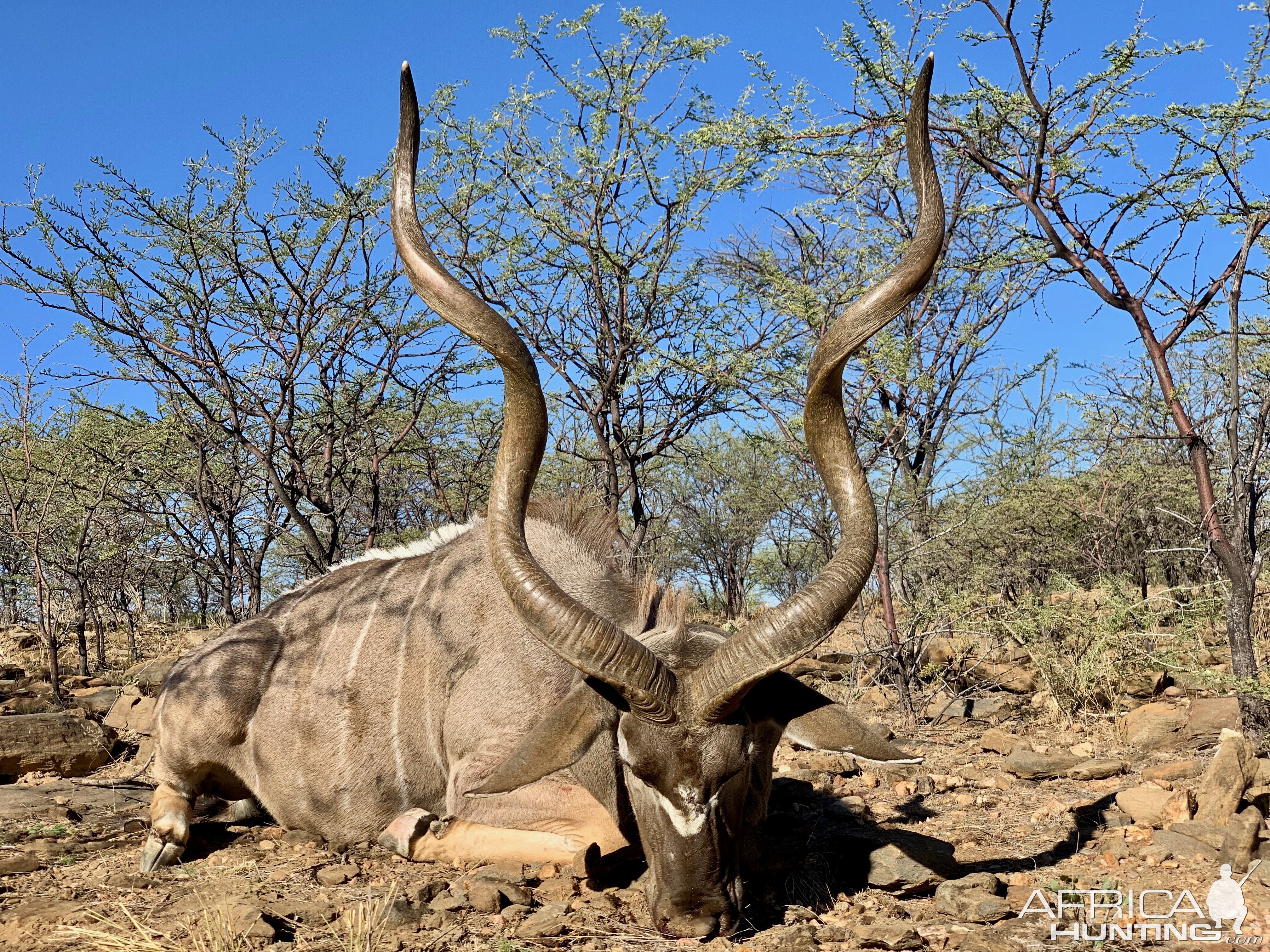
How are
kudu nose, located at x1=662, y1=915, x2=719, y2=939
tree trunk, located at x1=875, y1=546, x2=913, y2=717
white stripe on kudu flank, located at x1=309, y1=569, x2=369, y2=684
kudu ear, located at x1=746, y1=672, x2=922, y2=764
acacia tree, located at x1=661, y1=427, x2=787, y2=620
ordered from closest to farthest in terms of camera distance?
kudu nose, located at x1=662, y1=915, x2=719, y2=939, kudu ear, located at x1=746, y1=672, x2=922, y2=764, white stripe on kudu flank, located at x1=309, y1=569, x2=369, y2=684, tree trunk, located at x1=875, y1=546, x2=913, y2=717, acacia tree, located at x1=661, y1=427, x2=787, y2=620

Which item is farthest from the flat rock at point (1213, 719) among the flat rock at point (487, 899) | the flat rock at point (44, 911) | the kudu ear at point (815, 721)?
the flat rock at point (44, 911)

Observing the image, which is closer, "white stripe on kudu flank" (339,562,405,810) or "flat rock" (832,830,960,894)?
"flat rock" (832,830,960,894)

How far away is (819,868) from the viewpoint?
3.93 metres

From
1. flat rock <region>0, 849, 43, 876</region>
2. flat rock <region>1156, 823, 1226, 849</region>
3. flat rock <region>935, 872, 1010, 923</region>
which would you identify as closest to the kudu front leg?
flat rock <region>0, 849, 43, 876</region>

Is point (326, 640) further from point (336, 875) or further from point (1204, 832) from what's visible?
point (1204, 832)

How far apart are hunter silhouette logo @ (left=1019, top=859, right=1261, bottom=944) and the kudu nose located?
102 cm

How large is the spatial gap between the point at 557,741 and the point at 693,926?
2.40 feet

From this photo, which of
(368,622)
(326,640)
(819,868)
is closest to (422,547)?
(368,622)

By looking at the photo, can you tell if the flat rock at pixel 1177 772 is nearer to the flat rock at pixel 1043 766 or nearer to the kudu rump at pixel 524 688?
the flat rock at pixel 1043 766

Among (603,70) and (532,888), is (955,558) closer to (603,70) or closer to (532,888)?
(603,70)

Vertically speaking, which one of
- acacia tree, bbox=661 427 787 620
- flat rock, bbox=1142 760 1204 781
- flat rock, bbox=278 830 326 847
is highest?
acacia tree, bbox=661 427 787 620

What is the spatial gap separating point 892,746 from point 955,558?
7.10 m

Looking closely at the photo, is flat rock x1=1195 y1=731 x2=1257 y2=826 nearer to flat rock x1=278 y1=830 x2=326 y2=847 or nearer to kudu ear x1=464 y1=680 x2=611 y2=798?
kudu ear x1=464 y1=680 x2=611 y2=798

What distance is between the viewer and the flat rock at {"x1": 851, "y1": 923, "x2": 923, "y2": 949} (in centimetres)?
321
